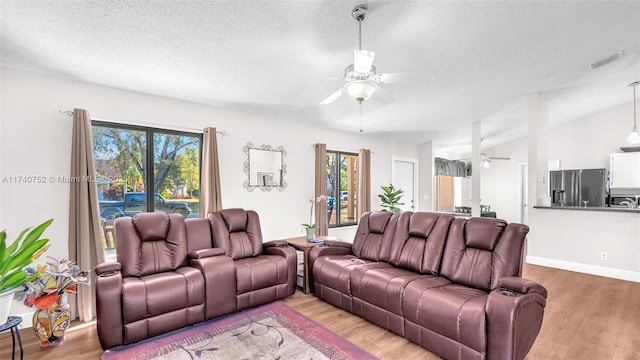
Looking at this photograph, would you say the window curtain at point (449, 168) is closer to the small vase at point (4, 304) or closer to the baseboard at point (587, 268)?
the baseboard at point (587, 268)

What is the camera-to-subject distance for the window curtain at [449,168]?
744 centimetres

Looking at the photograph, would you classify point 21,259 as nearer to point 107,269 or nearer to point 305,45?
point 107,269

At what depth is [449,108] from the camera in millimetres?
4906

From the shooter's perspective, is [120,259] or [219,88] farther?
[219,88]

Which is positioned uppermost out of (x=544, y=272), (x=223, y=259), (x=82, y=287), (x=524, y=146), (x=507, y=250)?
(x=524, y=146)

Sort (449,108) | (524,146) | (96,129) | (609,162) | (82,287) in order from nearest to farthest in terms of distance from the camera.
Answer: (82,287), (96,129), (449,108), (609,162), (524,146)

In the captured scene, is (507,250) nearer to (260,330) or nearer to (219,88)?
(260,330)

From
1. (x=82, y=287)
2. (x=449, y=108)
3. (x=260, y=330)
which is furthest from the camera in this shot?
(x=449, y=108)

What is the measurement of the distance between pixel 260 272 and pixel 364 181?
334 cm

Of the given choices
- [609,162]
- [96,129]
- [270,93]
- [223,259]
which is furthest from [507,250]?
[609,162]

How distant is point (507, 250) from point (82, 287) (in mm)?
4091

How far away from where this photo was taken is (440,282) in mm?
2609

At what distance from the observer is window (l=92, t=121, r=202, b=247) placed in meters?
3.36

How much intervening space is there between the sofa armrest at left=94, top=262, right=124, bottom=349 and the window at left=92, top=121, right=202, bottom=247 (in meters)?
1.22
